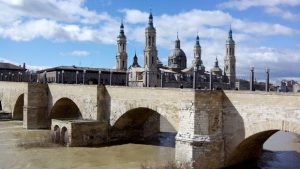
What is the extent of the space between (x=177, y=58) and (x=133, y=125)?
171 ft

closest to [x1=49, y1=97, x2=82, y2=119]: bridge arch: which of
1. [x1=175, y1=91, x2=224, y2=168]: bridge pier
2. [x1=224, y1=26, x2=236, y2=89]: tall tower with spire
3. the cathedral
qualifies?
[x1=175, y1=91, x2=224, y2=168]: bridge pier

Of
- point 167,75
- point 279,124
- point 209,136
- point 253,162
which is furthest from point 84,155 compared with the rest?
point 167,75

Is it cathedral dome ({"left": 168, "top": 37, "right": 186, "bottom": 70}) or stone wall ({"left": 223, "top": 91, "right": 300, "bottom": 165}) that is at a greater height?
cathedral dome ({"left": 168, "top": 37, "right": 186, "bottom": 70})

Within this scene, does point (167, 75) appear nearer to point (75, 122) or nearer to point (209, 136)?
point (75, 122)

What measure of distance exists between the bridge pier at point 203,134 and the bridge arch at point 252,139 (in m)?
0.59

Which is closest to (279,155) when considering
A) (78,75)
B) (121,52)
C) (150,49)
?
(78,75)

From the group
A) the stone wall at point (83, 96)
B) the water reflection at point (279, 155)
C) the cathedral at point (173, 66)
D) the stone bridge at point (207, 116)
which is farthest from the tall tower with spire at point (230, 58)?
the stone bridge at point (207, 116)

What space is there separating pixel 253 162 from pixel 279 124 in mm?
5401

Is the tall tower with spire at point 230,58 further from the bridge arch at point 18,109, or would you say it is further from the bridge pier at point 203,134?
the bridge pier at point 203,134

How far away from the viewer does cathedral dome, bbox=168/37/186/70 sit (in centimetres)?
7962

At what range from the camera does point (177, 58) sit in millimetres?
80125

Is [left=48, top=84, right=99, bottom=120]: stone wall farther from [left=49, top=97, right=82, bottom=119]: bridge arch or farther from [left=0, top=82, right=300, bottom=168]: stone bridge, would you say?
[left=49, top=97, right=82, bottom=119]: bridge arch

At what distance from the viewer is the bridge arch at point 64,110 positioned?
117 feet

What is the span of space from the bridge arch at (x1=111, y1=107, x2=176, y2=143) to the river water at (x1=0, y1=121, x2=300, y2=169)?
1.56 metres
